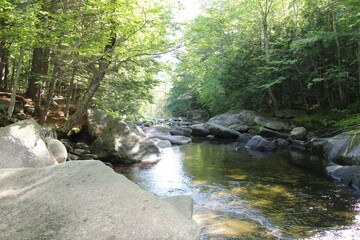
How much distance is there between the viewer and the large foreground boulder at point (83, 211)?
2.75 metres

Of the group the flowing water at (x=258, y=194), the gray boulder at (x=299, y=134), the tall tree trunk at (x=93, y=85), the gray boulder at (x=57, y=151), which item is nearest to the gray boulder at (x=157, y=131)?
the flowing water at (x=258, y=194)

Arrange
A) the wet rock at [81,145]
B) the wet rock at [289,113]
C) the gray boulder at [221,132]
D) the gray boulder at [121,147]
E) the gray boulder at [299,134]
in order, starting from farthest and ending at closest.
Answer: the wet rock at [289,113]
the gray boulder at [221,132]
the gray boulder at [299,134]
the wet rock at [81,145]
the gray boulder at [121,147]

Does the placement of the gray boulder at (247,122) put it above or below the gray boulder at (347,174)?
above

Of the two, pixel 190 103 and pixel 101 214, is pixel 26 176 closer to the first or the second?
pixel 101 214

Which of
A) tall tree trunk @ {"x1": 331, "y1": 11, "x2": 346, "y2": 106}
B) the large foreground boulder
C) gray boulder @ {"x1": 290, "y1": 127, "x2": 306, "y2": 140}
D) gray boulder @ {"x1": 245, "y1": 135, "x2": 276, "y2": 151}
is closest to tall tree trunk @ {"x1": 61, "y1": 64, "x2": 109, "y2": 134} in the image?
the large foreground boulder

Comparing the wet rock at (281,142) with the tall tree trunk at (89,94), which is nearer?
the tall tree trunk at (89,94)

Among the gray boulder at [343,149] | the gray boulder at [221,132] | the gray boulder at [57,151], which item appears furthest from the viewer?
the gray boulder at [221,132]

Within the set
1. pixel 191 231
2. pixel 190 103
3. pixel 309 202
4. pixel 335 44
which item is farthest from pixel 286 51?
pixel 190 103

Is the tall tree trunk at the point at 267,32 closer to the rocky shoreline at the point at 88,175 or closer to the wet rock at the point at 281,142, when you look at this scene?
the wet rock at the point at 281,142

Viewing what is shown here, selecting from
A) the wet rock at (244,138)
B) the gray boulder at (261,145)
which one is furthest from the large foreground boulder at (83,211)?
the wet rock at (244,138)

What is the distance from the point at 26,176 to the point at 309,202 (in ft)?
19.1

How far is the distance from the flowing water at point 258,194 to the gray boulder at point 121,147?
1.96 ft

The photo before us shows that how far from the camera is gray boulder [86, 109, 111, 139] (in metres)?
11.8

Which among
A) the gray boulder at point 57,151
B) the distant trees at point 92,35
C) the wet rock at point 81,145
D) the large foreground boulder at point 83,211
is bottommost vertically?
the wet rock at point 81,145
